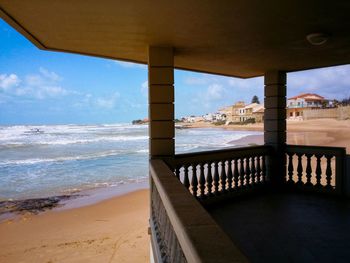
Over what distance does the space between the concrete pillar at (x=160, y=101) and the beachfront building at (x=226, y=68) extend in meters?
0.02

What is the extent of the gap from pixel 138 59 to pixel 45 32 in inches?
80.3

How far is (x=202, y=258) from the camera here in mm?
1229

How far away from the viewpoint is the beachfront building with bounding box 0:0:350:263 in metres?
2.80

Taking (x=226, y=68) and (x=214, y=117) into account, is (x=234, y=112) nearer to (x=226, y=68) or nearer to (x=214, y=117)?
(x=214, y=117)

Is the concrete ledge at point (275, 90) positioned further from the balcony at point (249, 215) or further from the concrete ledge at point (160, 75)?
the concrete ledge at point (160, 75)

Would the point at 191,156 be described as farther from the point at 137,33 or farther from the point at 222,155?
the point at 137,33

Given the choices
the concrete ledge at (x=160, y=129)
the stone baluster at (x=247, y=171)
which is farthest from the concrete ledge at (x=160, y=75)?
the stone baluster at (x=247, y=171)

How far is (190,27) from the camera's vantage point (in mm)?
3781

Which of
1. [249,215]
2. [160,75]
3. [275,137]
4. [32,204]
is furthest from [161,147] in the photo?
[32,204]

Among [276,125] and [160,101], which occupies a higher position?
[160,101]

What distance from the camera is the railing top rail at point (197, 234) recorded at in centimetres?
125

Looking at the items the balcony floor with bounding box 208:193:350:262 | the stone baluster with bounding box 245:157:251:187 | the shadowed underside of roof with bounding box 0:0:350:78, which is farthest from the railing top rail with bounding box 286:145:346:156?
the shadowed underside of roof with bounding box 0:0:350:78

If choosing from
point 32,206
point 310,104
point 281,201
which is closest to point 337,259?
point 281,201

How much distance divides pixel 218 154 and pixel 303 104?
6745 cm
